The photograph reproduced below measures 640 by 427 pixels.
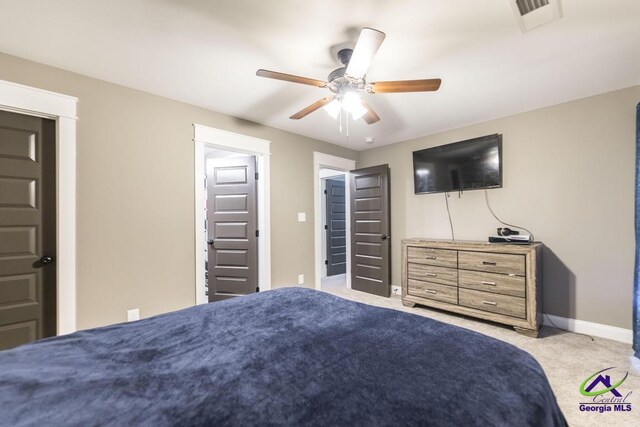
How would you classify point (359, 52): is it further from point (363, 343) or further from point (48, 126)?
point (48, 126)

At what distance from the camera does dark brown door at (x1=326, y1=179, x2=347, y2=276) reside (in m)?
5.76

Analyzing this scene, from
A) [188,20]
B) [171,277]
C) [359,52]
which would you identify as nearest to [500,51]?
[359,52]

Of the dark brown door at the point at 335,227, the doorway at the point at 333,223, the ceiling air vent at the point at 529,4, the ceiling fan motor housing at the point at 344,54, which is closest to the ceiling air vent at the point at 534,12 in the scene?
the ceiling air vent at the point at 529,4

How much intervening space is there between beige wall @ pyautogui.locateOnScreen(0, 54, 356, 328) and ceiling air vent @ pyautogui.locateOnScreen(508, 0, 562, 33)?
9.28 ft

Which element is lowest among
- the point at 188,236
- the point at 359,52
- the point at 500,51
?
the point at 188,236

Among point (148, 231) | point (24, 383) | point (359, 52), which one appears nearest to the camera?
point (24, 383)

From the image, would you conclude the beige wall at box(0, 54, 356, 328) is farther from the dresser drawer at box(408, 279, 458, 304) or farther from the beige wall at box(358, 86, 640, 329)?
the beige wall at box(358, 86, 640, 329)

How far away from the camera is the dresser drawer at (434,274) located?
10.7ft

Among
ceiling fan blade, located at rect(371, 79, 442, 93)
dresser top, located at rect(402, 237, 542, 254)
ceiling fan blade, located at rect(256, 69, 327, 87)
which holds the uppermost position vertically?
ceiling fan blade, located at rect(256, 69, 327, 87)

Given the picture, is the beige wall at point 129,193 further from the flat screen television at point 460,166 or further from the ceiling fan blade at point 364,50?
the flat screen television at point 460,166

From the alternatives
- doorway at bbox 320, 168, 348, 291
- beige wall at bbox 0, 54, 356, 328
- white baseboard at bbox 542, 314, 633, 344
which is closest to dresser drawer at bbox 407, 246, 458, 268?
white baseboard at bbox 542, 314, 633, 344

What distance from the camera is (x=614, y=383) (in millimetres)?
1987

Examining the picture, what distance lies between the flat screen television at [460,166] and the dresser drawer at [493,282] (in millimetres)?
1095

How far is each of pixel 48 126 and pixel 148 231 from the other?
1131 millimetres
